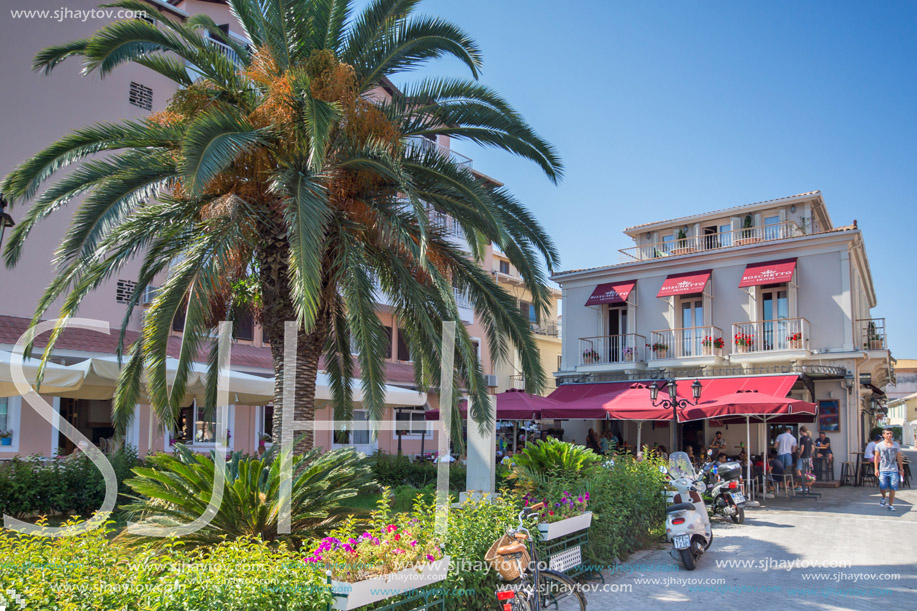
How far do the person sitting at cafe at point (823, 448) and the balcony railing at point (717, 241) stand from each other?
7.32 metres

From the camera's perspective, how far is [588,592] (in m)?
8.12

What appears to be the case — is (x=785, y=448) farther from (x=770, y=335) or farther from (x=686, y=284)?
(x=686, y=284)

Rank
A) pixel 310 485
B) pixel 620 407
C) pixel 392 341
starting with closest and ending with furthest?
pixel 310 485 → pixel 620 407 → pixel 392 341

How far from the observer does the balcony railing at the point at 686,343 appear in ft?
82.4

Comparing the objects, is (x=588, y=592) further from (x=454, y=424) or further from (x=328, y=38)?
(x=328, y=38)

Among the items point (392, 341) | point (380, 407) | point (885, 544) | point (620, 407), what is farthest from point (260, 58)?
point (392, 341)

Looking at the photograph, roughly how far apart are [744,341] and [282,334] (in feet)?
62.6

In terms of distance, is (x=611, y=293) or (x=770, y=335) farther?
(x=611, y=293)

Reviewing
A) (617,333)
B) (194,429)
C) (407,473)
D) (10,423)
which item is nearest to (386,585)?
(407,473)

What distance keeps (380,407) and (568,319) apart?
879 inches

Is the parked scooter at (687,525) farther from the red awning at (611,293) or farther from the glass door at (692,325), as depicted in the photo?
the red awning at (611,293)

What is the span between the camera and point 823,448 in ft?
72.5

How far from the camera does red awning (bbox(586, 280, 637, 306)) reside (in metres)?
27.4

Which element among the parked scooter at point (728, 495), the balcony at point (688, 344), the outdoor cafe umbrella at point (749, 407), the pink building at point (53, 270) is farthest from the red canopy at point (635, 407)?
the balcony at point (688, 344)
